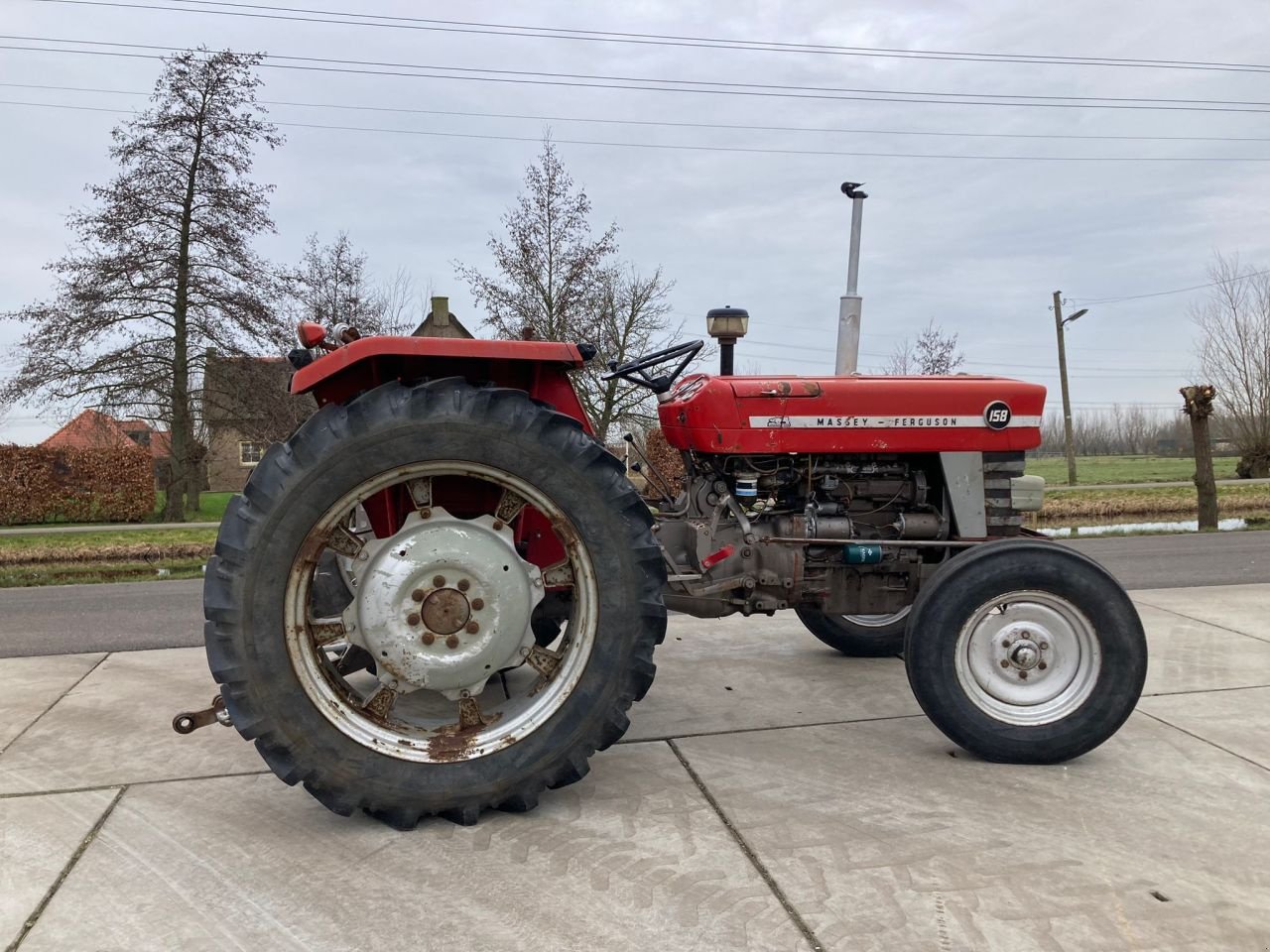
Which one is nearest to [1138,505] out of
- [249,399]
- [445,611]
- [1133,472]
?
[445,611]

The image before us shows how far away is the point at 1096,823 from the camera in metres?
2.56

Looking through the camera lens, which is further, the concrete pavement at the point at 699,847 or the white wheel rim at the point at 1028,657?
the white wheel rim at the point at 1028,657

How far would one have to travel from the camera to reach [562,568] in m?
2.80

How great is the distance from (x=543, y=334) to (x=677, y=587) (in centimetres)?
1136

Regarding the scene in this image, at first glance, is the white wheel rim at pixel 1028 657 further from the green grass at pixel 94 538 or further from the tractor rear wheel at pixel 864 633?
the green grass at pixel 94 538

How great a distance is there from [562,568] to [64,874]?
1524 millimetres

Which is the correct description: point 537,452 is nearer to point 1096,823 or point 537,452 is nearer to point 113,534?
point 1096,823

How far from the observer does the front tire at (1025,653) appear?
298 cm

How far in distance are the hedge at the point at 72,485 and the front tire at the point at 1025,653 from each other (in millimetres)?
19379

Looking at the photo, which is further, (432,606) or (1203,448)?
(1203,448)

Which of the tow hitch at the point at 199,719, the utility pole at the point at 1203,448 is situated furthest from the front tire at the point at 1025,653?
the utility pole at the point at 1203,448

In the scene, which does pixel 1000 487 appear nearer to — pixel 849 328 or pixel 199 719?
pixel 849 328

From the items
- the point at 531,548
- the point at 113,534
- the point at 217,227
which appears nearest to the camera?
the point at 531,548

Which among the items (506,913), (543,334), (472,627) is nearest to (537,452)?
(472,627)
